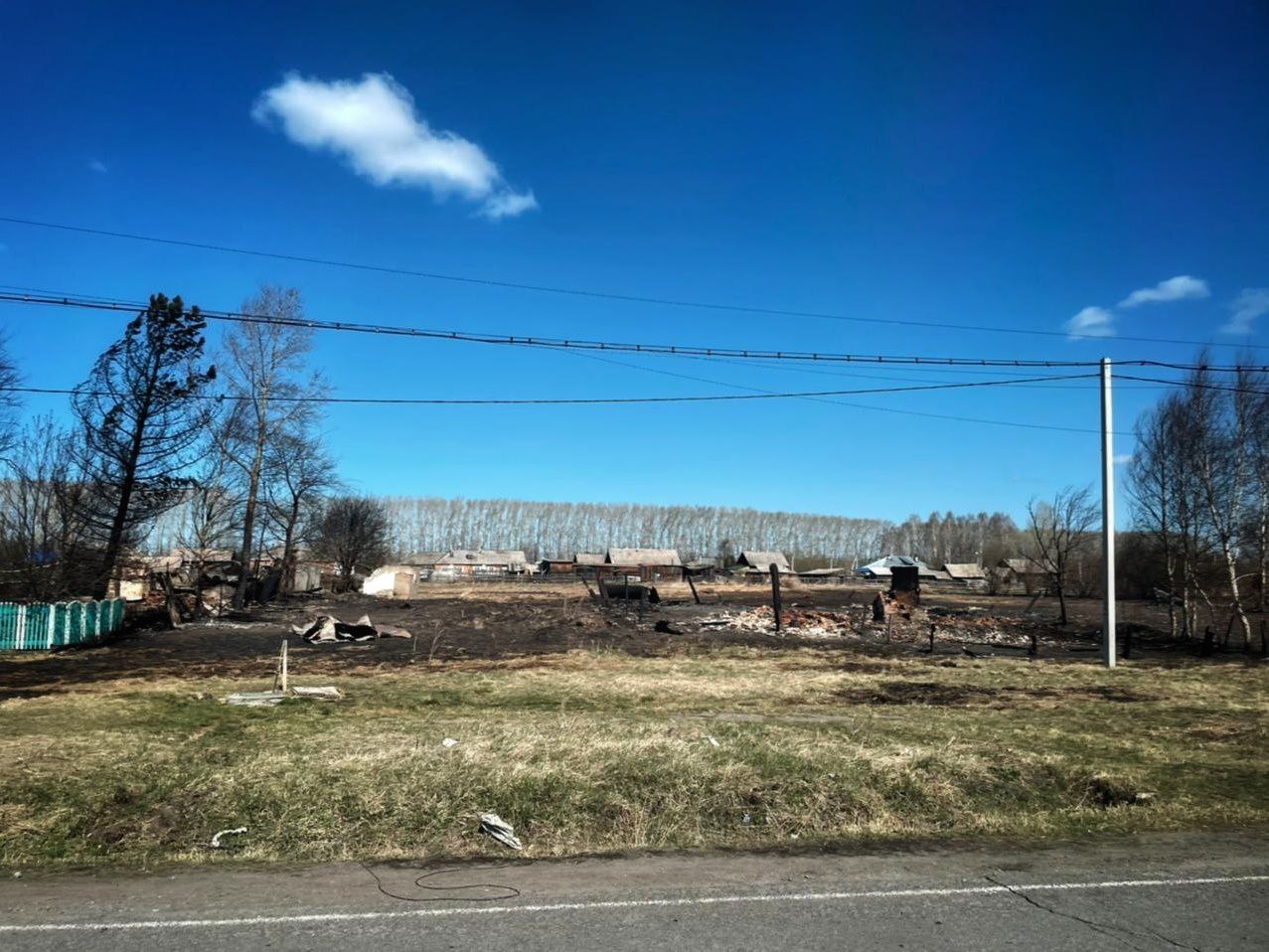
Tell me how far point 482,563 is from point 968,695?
4285 inches

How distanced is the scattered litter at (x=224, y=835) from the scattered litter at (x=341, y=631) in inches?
788

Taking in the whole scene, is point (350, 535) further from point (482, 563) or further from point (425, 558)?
point (425, 558)

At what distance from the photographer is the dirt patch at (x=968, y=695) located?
1551 centimetres

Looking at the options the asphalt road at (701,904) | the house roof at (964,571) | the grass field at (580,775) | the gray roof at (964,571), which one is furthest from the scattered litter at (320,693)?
the gray roof at (964,571)

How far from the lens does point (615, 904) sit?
539 cm

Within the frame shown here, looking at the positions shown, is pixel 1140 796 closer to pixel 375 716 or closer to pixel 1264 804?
pixel 1264 804

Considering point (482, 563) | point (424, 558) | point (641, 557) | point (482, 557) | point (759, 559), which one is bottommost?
point (482, 563)

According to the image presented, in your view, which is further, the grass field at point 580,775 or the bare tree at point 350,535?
the bare tree at point 350,535

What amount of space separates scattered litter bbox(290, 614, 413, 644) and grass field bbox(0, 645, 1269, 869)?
472 inches

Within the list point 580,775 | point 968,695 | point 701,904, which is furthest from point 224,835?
point 968,695

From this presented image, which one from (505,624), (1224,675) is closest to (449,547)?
(505,624)

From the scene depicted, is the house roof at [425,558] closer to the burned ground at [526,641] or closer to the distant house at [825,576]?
the distant house at [825,576]

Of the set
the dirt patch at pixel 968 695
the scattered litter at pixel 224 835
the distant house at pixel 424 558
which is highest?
the scattered litter at pixel 224 835

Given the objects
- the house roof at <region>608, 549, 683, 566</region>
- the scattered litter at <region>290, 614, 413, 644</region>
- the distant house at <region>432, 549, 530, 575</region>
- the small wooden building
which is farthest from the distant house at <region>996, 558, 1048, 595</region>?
the distant house at <region>432, 549, 530, 575</region>
